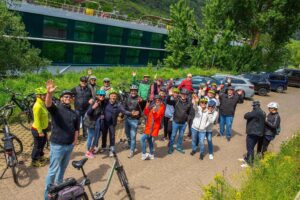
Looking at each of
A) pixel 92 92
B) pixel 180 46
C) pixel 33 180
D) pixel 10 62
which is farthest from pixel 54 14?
pixel 33 180

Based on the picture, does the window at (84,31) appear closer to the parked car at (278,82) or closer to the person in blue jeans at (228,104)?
the parked car at (278,82)

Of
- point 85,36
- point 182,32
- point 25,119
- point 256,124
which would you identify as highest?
point 182,32

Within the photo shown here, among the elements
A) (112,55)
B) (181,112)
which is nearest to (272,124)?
(181,112)

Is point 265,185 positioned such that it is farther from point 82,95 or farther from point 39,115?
point 82,95

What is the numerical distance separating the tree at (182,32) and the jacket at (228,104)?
22.3 meters

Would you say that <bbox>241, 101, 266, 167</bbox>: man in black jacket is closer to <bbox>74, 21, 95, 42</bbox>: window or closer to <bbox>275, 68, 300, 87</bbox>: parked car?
<bbox>74, 21, 95, 42</bbox>: window

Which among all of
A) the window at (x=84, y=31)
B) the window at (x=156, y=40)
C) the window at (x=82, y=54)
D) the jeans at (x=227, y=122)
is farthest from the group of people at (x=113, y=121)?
the window at (x=156, y=40)

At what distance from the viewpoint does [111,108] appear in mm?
8312

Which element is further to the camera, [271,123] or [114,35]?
[114,35]

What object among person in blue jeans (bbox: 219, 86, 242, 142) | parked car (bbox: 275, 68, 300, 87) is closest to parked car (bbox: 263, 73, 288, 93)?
parked car (bbox: 275, 68, 300, 87)

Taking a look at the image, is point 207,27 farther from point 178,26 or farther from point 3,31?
point 3,31

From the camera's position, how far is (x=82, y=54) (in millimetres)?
30891

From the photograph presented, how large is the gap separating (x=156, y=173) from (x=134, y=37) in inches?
1180

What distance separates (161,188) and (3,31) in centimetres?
1289
